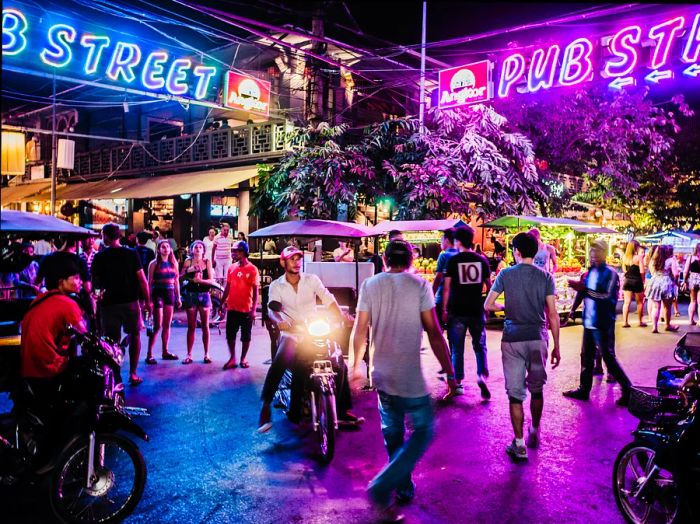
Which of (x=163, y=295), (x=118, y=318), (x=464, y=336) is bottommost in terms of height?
(x=464, y=336)

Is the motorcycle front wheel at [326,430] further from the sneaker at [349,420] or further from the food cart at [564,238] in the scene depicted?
the food cart at [564,238]

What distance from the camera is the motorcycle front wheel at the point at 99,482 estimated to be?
146 inches

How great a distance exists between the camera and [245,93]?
621 inches

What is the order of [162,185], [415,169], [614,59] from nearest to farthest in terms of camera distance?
1. [614,59]
2. [415,169]
3. [162,185]

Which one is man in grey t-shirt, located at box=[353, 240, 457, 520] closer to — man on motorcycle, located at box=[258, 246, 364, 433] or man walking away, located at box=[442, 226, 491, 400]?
man on motorcycle, located at box=[258, 246, 364, 433]

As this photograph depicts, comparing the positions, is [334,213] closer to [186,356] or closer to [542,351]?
[186,356]

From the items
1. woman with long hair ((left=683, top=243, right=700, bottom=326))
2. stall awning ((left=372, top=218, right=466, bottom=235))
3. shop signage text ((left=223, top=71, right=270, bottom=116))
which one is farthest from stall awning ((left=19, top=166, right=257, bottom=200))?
woman with long hair ((left=683, top=243, right=700, bottom=326))

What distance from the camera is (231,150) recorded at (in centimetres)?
1986

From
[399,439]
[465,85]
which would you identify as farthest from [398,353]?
[465,85]

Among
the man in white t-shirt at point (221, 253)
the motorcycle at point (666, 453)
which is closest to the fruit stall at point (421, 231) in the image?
the man in white t-shirt at point (221, 253)

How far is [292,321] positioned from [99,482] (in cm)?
224

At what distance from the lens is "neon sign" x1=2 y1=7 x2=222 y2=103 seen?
36.6ft

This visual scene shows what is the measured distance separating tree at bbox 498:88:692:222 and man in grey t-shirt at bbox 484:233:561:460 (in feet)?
43.4

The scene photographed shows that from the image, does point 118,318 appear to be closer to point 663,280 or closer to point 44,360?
point 44,360
